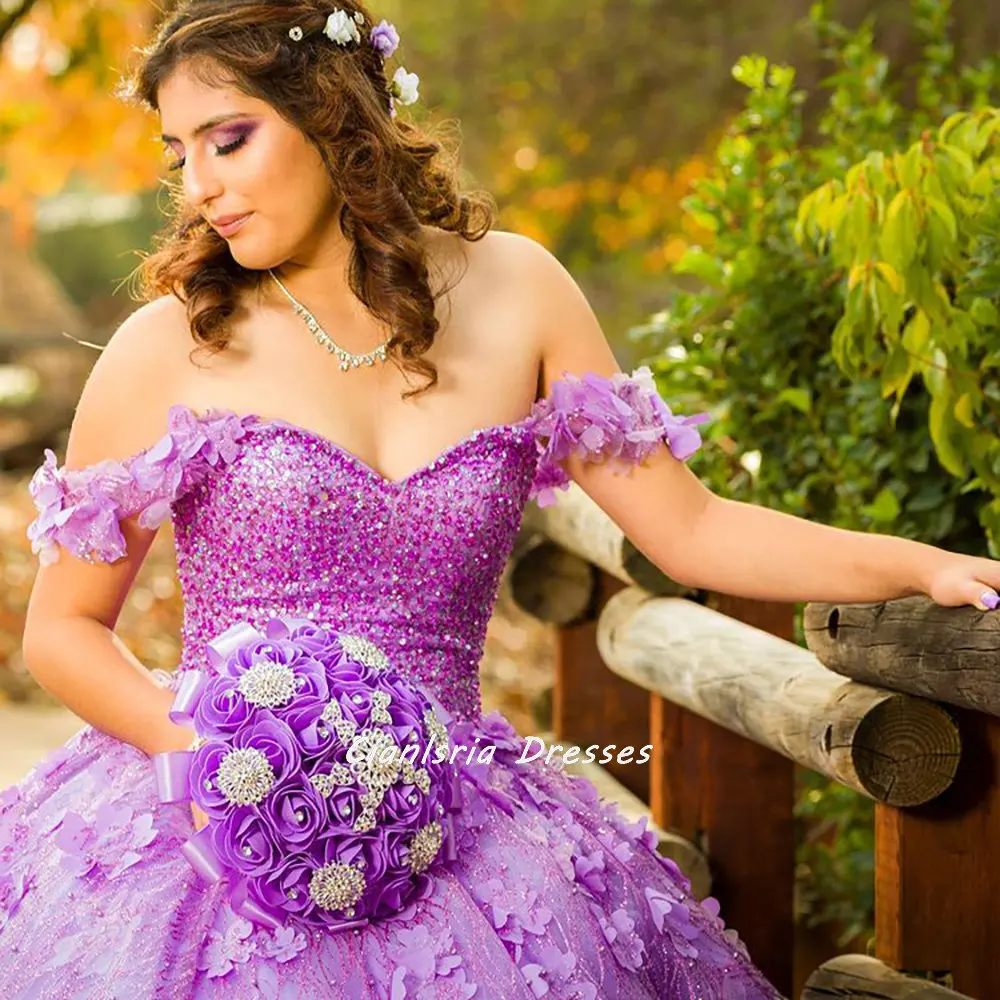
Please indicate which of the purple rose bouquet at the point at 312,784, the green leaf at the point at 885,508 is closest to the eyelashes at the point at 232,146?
the purple rose bouquet at the point at 312,784

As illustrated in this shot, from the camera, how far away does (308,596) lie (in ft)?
7.89

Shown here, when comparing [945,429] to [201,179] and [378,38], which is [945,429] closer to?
[378,38]

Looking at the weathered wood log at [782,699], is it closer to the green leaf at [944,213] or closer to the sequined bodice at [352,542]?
the sequined bodice at [352,542]

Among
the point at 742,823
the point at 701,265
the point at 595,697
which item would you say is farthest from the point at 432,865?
the point at 595,697

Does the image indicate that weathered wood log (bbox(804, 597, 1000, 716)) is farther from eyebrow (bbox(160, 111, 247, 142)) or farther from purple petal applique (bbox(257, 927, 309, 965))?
eyebrow (bbox(160, 111, 247, 142))

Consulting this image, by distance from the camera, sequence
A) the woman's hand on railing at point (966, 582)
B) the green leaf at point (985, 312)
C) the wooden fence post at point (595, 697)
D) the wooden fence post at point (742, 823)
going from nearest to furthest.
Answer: the woman's hand on railing at point (966, 582)
the green leaf at point (985, 312)
the wooden fence post at point (742, 823)
the wooden fence post at point (595, 697)

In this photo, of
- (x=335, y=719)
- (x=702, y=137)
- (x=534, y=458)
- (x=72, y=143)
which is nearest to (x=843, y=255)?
(x=534, y=458)

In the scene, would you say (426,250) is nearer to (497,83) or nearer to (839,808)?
(839,808)

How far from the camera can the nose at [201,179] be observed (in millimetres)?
2344

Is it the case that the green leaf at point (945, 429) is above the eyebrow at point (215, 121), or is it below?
below

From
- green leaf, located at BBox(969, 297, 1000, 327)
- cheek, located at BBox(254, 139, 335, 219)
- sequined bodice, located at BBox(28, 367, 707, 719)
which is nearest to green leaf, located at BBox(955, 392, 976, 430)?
green leaf, located at BBox(969, 297, 1000, 327)

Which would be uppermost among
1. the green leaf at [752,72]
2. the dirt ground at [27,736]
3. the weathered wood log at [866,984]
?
the green leaf at [752,72]

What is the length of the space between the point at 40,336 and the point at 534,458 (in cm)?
1382

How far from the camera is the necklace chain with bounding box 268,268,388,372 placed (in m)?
2.46
